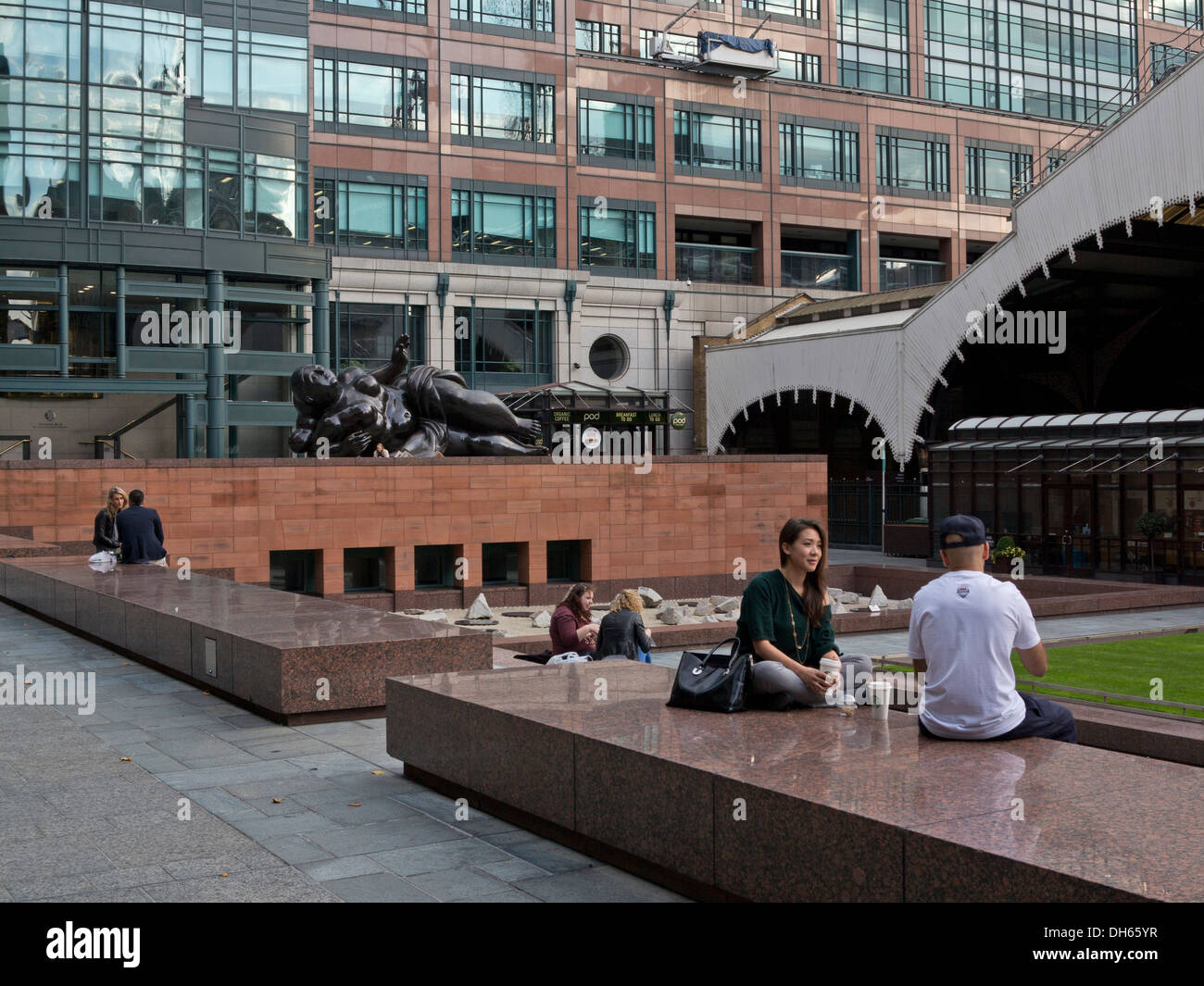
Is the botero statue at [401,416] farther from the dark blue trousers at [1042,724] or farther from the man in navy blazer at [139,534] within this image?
the dark blue trousers at [1042,724]

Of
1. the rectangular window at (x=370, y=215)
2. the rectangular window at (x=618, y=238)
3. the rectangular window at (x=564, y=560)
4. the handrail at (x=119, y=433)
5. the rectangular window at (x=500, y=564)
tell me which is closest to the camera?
the rectangular window at (x=500, y=564)

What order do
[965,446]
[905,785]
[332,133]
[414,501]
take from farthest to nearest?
[332,133], [965,446], [414,501], [905,785]

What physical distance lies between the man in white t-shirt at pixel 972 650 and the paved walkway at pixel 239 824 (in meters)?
1.77

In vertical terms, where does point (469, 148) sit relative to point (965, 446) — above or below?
above

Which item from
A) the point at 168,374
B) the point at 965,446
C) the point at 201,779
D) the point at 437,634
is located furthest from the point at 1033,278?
the point at 201,779

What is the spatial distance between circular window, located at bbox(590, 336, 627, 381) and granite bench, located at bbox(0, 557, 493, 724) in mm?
45092

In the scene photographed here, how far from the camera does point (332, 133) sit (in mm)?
53281

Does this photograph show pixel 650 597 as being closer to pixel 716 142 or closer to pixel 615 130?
pixel 615 130

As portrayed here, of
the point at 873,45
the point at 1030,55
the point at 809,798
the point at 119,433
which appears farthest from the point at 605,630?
the point at 1030,55

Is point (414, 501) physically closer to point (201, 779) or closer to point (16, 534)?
point (16, 534)

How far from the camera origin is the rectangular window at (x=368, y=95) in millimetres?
53250

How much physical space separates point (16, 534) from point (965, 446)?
25813 mm

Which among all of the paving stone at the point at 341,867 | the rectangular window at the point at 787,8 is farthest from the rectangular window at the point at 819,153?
the paving stone at the point at 341,867

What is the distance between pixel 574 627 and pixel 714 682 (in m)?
5.82
